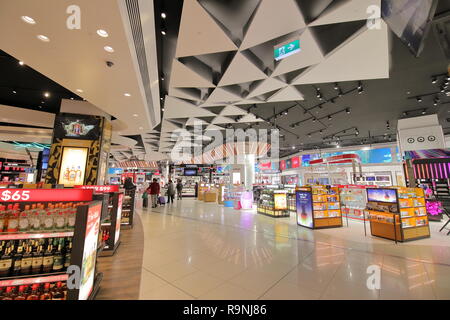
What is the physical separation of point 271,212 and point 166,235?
4300 mm

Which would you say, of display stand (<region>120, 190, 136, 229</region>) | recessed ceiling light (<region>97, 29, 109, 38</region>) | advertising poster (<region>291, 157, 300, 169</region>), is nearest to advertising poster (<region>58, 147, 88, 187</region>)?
display stand (<region>120, 190, 136, 229</region>)

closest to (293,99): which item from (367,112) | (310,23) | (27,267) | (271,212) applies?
(310,23)

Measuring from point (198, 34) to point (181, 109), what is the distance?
3672 mm

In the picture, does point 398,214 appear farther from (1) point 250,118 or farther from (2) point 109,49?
(2) point 109,49

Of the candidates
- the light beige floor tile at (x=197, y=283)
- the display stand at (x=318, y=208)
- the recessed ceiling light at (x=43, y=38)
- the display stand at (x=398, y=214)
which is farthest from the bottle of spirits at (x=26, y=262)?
the display stand at (x=398, y=214)

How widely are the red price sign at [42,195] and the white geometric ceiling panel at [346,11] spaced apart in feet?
13.8

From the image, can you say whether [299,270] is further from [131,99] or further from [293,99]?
[131,99]

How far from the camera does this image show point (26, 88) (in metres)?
5.38

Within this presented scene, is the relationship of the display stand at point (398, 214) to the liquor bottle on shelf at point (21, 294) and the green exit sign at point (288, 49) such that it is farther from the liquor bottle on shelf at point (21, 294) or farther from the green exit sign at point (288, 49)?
the liquor bottle on shelf at point (21, 294)

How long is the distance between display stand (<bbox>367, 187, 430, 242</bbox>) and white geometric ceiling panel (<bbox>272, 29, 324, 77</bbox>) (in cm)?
374

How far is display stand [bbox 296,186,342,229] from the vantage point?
5.55 m

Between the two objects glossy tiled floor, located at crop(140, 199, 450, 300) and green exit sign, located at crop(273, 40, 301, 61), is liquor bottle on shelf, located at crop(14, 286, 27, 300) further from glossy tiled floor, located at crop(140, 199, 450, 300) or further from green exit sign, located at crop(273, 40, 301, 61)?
green exit sign, located at crop(273, 40, 301, 61)

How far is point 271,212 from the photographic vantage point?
7398mm

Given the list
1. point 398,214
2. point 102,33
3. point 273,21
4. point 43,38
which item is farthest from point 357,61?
point 43,38
